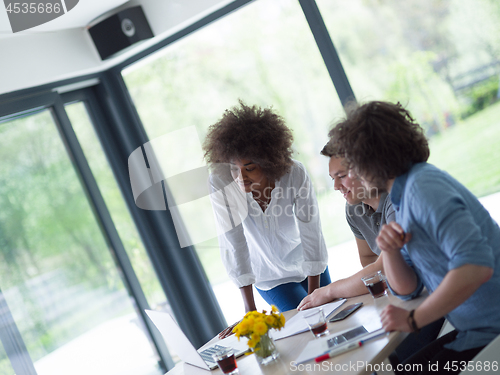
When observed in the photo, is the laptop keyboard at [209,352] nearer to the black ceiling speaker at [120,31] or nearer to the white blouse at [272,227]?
the white blouse at [272,227]

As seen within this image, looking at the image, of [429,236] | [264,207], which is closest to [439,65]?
[264,207]

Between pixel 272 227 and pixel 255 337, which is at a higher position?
pixel 272 227

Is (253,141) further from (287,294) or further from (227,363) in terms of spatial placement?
(227,363)

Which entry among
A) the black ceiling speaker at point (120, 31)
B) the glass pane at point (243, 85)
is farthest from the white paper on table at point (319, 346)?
the black ceiling speaker at point (120, 31)

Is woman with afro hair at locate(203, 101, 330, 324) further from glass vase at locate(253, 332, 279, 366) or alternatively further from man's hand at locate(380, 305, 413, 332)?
man's hand at locate(380, 305, 413, 332)

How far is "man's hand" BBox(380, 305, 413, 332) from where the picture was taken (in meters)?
1.27

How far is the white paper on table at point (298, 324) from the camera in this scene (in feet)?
5.28

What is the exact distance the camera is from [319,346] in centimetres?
141

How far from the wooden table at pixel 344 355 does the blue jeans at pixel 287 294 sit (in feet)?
1.81

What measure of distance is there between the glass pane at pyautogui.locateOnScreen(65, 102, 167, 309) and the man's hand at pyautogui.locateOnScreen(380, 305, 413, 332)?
257 centimetres

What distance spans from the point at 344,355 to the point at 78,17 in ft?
9.36

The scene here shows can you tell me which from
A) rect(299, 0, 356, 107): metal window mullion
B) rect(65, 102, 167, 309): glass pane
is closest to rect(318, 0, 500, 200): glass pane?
rect(299, 0, 356, 107): metal window mullion

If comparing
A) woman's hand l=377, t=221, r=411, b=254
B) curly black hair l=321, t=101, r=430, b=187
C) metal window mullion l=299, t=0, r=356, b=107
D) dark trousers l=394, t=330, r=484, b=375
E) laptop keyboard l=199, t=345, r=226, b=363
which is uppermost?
metal window mullion l=299, t=0, r=356, b=107

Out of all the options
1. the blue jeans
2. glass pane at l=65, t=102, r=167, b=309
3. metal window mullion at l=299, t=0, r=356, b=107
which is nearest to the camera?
the blue jeans
